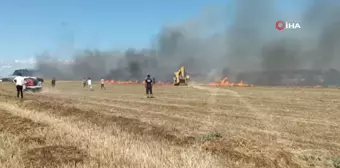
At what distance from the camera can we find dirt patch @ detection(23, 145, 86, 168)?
8930mm

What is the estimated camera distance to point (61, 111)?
2123cm

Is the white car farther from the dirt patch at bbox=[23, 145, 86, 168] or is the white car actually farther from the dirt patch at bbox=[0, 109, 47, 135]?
the dirt patch at bbox=[23, 145, 86, 168]

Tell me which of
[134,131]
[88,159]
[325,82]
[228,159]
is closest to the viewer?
[88,159]

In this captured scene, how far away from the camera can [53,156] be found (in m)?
9.71

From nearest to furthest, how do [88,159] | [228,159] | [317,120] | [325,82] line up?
[88,159], [228,159], [317,120], [325,82]

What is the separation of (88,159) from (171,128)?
275 inches

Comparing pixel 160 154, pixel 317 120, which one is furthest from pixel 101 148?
pixel 317 120

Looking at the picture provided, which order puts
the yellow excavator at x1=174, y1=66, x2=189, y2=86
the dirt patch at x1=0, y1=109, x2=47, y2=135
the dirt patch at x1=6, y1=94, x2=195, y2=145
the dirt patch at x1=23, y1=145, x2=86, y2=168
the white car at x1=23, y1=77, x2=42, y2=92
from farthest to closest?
the yellow excavator at x1=174, y1=66, x2=189, y2=86 → the white car at x1=23, y1=77, x2=42, y2=92 → the dirt patch at x1=0, y1=109, x2=47, y2=135 → the dirt patch at x1=6, y1=94, x2=195, y2=145 → the dirt patch at x1=23, y1=145, x2=86, y2=168

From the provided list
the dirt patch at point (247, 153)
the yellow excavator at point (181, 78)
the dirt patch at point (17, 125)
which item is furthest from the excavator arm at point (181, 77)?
the dirt patch at point (247, 153)

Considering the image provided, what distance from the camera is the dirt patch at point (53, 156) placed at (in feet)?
29.3

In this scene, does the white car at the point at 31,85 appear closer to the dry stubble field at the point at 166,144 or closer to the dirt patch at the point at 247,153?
the dry stubble field at the point at 166,144

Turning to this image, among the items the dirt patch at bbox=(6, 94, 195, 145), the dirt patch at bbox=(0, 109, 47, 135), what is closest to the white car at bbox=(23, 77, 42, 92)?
the dirt patch at bbox=(6, 94, 195, 145)

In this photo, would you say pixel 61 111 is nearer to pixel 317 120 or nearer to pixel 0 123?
pixel 0 123


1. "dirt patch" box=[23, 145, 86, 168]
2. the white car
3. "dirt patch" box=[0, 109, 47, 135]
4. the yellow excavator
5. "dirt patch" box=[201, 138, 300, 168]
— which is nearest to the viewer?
"dirt patch" box=[23, 145, 86, 168]
